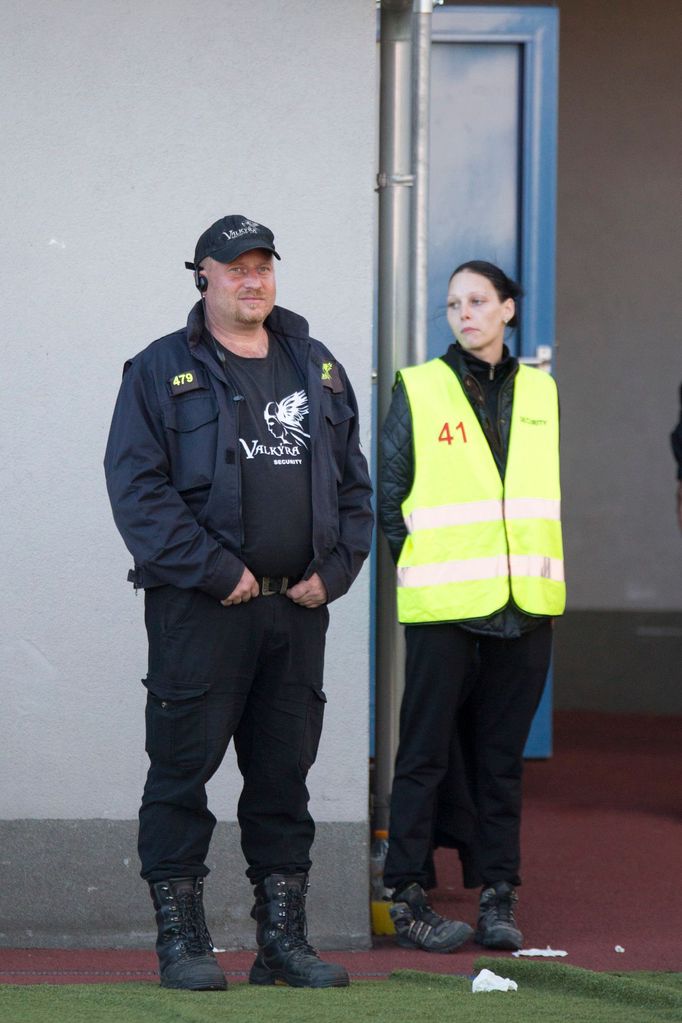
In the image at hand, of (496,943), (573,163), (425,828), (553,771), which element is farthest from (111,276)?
(573,163)

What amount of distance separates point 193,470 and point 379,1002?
4.40 feet

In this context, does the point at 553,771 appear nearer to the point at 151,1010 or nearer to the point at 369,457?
the point at 369,457

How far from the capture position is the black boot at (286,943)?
3.80 m

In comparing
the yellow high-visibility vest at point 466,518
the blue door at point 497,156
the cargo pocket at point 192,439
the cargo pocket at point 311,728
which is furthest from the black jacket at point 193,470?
the blue door at point 497,156

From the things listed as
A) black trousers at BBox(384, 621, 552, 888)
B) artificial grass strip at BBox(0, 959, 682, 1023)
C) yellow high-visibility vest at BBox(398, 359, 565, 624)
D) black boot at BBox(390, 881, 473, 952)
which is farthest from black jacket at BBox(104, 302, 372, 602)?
black boot at BBox(390, 881, 473, 952)

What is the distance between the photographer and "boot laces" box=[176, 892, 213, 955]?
376cm

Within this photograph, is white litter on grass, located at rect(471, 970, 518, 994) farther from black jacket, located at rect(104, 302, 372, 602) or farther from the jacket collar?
the jacket collar

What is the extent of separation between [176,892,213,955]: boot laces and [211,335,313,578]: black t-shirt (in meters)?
0.82

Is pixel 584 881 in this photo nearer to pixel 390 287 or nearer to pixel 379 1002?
pixel 379 1002

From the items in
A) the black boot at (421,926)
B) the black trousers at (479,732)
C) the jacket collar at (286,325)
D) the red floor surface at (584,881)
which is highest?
the jacket collar at (286,325)

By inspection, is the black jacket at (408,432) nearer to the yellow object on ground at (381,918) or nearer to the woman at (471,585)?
the woman at (471,585)

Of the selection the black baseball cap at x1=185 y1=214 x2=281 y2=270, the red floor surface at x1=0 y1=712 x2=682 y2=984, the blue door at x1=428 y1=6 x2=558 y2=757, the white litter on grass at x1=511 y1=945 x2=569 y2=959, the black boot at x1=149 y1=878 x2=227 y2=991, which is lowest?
the red floor surface at x1=0 y1=712 x2=682 y2=984

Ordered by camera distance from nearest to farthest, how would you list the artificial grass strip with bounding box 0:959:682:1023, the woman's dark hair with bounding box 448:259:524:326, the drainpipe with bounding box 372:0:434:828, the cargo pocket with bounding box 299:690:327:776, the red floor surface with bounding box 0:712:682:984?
the artificial grass strip with bounding box 0:959:682:1023 → the cargo pocket with bounding box 299:690:327:776 → the red floor surface with bounding box 0:712:682:984 → the woman's dark hair with bounding box 448:259:524:326 → the drainpipe with bounding box 372:0:434:828

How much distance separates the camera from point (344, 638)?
468 centimetres
